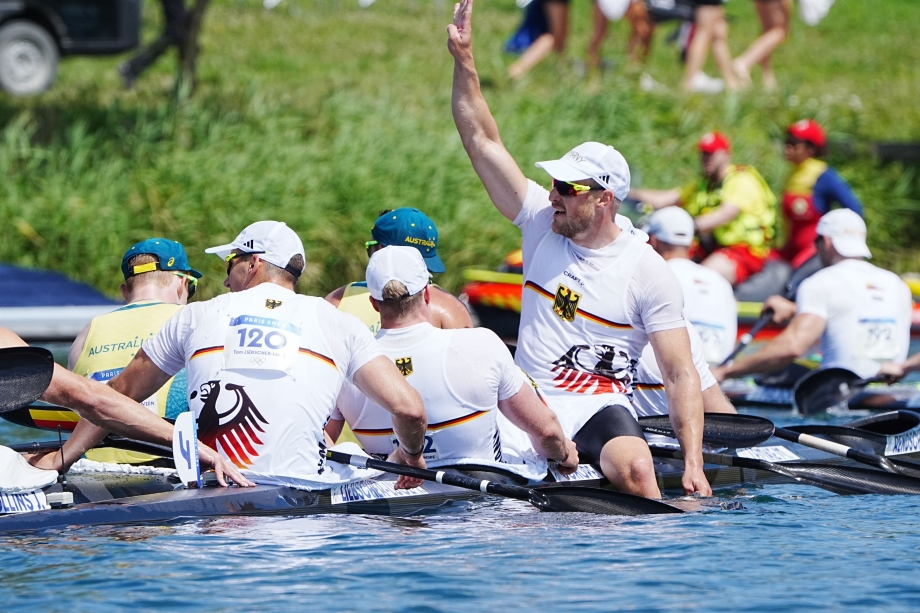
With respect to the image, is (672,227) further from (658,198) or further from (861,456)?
(658,198)

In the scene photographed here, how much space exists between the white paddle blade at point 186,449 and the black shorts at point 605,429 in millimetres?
1875

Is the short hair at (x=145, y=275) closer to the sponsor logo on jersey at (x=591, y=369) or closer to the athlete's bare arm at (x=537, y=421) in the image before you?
the athlete's bare arm at (x=537, y=421)

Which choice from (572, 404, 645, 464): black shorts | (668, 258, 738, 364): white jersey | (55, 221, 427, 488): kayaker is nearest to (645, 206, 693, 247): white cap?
(668, 258, 738, 364): white jersey

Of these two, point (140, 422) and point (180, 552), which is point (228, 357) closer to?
point (140, 422)

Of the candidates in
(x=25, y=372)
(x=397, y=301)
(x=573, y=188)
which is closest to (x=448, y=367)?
(x=397, y=301)

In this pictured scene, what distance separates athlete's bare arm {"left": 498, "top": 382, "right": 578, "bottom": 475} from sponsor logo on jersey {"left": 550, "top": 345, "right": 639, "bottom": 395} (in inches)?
14.2

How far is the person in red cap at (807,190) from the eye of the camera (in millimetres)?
11922

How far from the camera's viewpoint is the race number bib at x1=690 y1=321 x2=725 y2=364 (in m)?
9.53

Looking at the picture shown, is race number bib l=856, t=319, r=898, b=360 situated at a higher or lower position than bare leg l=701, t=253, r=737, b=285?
lower

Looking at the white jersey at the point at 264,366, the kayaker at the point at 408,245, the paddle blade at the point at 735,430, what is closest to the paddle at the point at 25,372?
the white jersey at the point at 264,366

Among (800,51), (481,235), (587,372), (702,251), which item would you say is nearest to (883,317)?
(702,251)

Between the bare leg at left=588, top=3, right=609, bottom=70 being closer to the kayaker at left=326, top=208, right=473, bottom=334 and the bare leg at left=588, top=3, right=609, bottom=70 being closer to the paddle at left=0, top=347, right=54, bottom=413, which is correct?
the kayaker at left=326, top=208, right=473, bottom=334

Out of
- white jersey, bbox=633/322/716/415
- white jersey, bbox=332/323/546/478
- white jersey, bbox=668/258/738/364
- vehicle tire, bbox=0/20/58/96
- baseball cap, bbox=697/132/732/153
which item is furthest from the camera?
vehicle tire, bbox=0/20/58/96

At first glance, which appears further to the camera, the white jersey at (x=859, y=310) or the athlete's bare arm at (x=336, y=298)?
the white jersey at (x=859, y=310)
